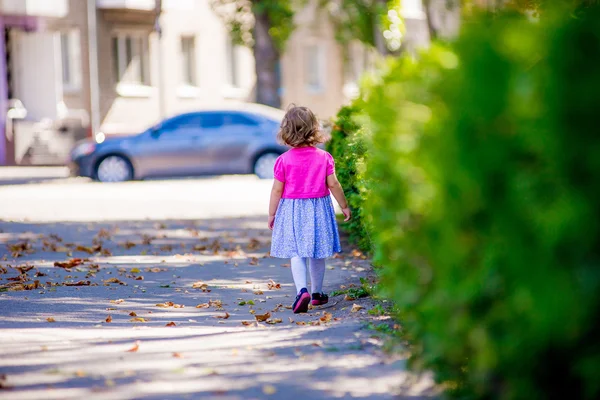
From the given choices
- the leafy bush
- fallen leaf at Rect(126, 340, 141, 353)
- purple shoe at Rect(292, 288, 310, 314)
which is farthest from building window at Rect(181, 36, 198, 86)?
fallen leaf at Rect(126, 340, 141, 353)

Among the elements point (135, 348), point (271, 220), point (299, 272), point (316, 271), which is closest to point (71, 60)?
point (271, 220)

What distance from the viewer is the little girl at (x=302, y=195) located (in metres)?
8.09

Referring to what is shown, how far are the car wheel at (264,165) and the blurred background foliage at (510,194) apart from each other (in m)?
20.2

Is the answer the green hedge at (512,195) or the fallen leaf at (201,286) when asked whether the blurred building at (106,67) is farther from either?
the green hedge at (512,195)

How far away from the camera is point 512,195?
10.8ft

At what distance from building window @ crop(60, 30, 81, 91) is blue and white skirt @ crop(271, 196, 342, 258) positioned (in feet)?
94.8

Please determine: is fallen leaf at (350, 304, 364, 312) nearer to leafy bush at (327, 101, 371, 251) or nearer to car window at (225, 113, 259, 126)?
leafy bush at (327, 101, 371, 251)

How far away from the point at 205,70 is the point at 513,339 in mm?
37977

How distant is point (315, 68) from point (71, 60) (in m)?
13.8

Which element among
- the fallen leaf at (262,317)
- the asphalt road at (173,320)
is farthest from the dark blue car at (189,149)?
the fallen leaf at (262,317)

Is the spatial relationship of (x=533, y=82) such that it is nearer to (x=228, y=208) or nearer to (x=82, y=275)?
(x=82, y=275)

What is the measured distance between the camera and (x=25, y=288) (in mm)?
8789

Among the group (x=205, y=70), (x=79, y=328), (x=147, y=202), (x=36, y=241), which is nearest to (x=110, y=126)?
(x=205, y=70)

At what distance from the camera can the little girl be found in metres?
8.09
